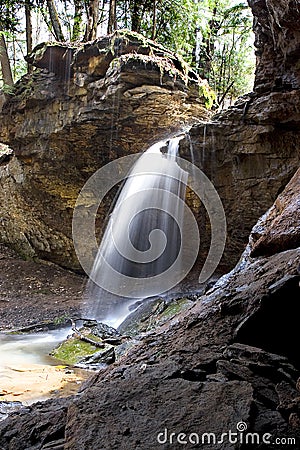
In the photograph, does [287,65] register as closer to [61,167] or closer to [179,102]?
[179,102]

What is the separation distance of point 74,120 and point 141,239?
382 centimetres

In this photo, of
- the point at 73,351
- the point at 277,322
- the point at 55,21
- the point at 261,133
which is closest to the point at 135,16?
the point at 55,21

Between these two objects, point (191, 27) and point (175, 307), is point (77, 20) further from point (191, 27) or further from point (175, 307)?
point (175, 307)

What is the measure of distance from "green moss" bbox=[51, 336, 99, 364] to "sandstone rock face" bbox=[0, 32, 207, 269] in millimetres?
5594

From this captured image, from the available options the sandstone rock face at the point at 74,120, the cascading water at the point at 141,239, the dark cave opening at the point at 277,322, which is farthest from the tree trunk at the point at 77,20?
the dark cave opening at the point at 277,322

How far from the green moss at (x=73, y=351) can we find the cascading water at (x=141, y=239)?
92.8 inches

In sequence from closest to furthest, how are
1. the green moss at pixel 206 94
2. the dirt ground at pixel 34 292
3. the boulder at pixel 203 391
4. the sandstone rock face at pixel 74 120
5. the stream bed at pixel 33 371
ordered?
1. the boulder at pixel 203 391
2. the stream bed at pixel 33 371
3. the dirt ground at pixel 34 292
4. the sandstone rock face at pixel 74 120
5. the green moss at pixel 206 94

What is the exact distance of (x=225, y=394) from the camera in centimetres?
183

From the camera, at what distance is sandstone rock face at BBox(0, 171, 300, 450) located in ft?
5.40

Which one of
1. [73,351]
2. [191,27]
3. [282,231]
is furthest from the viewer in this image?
[191,27]

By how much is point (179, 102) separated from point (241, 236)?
12.3 feet

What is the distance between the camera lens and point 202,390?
1.91 m

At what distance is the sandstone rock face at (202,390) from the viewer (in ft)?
5.40

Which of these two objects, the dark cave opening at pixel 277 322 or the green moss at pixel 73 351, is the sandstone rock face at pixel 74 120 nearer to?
the green moss at pixel 73 351
